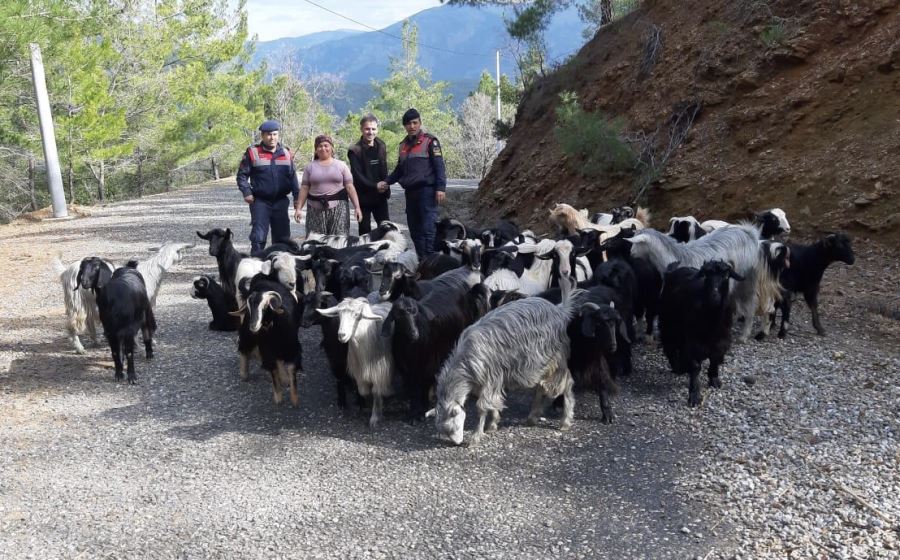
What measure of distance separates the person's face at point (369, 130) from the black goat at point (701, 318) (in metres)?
4.46

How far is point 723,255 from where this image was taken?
7.76 m

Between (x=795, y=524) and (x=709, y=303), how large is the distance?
227 cm

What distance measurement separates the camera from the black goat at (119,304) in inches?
279

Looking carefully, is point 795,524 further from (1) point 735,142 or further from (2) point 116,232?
(2) point 116,232

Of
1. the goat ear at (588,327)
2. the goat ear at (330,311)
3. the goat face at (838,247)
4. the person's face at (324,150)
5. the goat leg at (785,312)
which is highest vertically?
the person's face at (324,150)

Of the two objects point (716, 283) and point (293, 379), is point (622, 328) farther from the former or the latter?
point (293, 379)

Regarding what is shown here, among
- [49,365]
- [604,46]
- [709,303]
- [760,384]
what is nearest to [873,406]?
[760,384]

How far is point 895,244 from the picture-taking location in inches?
374

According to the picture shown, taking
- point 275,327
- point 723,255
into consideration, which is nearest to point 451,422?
point 275,327

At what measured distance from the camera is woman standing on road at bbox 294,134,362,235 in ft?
30.4

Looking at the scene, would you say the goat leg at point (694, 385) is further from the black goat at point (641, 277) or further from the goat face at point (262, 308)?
the goat face at point (262, 308)

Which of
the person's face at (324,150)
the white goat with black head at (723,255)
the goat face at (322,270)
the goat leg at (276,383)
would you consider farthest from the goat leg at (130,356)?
the white goat with black head at (723,255)

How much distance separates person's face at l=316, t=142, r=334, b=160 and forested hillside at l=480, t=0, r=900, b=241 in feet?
17.3

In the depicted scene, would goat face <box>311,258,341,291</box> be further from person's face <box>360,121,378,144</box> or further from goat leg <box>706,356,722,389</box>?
goat leg <box>706,356,722,389</box>
